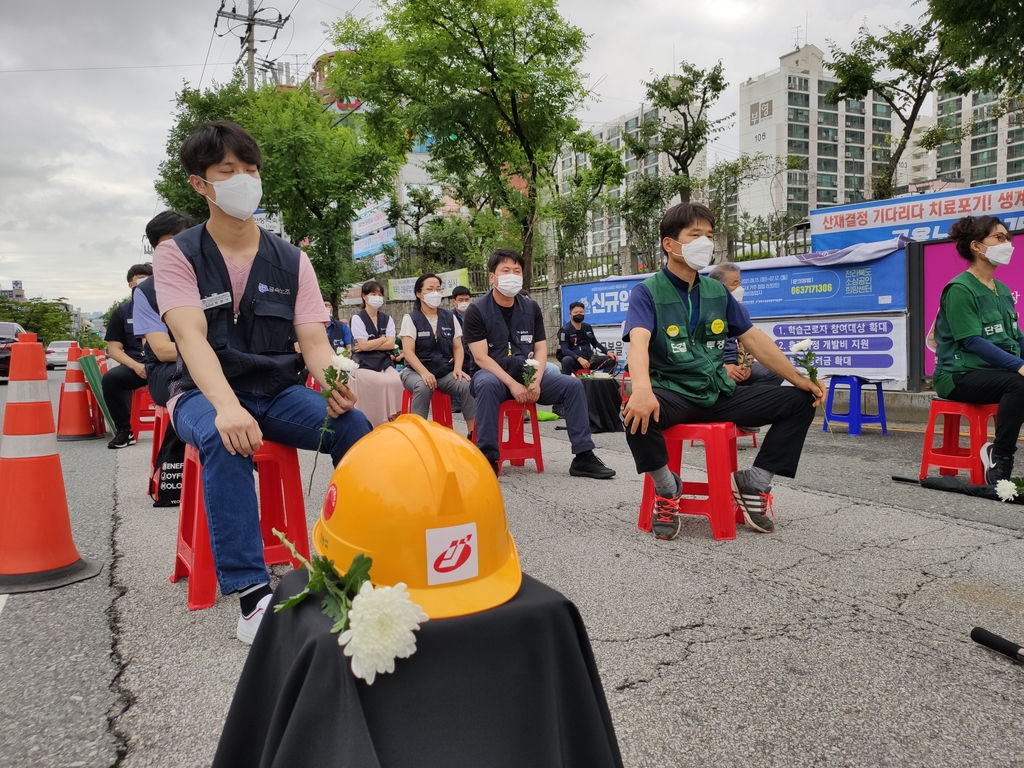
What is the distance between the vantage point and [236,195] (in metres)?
2.86

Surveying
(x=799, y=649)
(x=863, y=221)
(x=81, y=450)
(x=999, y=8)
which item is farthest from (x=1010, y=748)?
(x=863, y=221)

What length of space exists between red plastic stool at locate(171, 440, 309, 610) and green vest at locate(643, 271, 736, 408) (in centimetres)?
208

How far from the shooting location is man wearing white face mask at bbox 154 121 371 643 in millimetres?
2568

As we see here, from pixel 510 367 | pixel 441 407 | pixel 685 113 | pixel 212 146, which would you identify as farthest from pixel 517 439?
pixel 685 113

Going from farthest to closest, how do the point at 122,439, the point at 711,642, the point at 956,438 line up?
the point at 122,439
the point at 956,438
the point at 711,642

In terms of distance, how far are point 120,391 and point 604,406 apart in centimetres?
556

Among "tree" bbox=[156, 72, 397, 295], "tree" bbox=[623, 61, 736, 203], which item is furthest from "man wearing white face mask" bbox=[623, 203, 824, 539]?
Answer: "tree" bbox=[623, 61, 736, 203]

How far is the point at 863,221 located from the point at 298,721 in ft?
41.2

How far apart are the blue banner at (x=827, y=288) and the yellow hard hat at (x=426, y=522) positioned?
879 cm

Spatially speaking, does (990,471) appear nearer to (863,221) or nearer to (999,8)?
(999,8)

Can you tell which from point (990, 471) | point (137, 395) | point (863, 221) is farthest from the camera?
point (863, 221)

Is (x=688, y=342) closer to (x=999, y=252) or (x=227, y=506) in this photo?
(x=999, y=252)

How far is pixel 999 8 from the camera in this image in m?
7.41

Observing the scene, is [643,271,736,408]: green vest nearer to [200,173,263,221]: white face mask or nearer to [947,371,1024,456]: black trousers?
[947,371,1024,456]: black trousers
